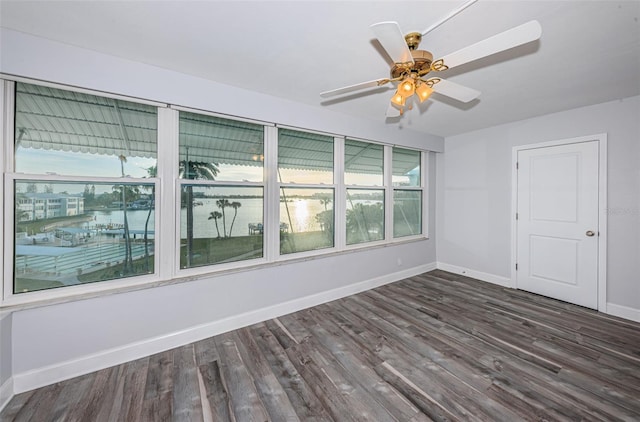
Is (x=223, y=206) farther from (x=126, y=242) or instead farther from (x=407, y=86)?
(x=407, y=86)

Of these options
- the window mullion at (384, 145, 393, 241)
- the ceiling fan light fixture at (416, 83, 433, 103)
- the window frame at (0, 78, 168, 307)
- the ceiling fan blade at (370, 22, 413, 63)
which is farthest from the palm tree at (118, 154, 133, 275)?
the window mullion at (384, 145, 393, 241)

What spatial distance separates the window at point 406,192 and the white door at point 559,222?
147 centimetres

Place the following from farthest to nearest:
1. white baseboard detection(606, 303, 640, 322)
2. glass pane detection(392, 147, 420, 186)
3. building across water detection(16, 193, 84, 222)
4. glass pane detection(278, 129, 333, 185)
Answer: glass pane detection(392, 147, 420, 186), glass pane detection(278, 129, 333, 185), white baseboard detection(606, 303, 640, 322), building across water detection(16, 193, 84, 222)

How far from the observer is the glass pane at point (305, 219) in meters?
3.26

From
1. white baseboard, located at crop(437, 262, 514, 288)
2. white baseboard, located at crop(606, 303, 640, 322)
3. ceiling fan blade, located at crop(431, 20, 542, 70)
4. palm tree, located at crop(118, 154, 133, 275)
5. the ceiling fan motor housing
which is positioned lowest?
white baseboard, located at crop(606, 303, 640, 322)

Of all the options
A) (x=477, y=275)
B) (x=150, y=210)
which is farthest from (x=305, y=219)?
(x=477, y=275)

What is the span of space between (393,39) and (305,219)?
7.87 ft

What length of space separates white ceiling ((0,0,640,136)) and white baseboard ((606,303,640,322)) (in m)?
2.39

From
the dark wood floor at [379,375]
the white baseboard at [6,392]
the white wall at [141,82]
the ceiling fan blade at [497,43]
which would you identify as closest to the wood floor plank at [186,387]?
the dark wood floor at [379,375]

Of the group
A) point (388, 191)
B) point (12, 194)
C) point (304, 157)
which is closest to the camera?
point (12, 194)

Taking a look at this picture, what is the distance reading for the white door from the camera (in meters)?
3.20

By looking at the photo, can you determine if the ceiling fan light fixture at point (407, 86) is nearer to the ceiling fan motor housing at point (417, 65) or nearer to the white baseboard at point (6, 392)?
the ceiling fan motor housing at point (417, 65)

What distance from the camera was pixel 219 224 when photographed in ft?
9.16

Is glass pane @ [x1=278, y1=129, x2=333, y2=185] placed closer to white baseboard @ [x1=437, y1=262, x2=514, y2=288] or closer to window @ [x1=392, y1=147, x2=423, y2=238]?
window @ [x1=392, y1=147, x2=423, y2=238]
